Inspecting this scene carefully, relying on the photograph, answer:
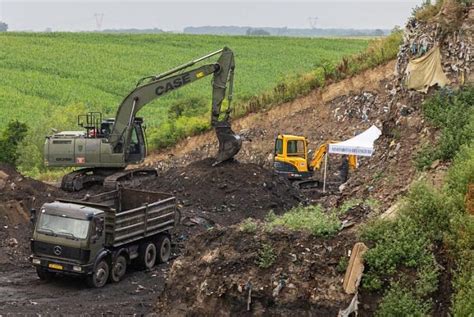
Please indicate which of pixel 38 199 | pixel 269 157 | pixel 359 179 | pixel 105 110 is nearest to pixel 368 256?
pixel 359 179

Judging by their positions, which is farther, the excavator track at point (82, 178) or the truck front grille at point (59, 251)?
the excavator track at point (82, 178)

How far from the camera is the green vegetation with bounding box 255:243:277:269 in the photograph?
12516 millimetres

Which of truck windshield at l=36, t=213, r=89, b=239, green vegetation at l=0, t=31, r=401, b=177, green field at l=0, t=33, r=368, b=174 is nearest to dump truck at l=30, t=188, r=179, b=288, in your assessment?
truck windshield at l=36, t=213, r=89, b=239

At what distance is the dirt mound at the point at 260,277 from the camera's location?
12.0 m

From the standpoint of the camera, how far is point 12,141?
37.9 meters

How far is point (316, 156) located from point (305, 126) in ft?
19.0

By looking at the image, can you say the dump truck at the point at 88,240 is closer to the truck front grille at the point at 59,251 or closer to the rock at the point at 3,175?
the truck front grille at the point at 59,251

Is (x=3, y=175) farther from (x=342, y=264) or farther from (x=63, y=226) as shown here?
(x=342, y=264)

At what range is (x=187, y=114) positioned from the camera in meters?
44.5

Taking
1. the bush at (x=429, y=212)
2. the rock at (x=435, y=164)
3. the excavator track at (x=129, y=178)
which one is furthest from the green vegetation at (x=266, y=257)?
the excavator track at (x=129, y=178)

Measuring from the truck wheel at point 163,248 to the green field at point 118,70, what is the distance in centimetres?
1931

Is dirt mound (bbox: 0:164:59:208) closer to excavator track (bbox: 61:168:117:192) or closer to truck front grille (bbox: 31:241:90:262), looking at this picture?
excavator track (bbox: 61:168:117:192)

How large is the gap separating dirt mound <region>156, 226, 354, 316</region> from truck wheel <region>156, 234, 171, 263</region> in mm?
5789

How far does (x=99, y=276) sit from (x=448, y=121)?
859 cm
